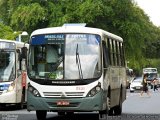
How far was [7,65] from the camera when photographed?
26781 millimetres

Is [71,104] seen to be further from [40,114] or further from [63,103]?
[40,114]

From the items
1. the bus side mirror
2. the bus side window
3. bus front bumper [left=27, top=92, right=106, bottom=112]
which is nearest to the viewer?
bus front bumper [left=27, top=92, right=106, bottom=112]

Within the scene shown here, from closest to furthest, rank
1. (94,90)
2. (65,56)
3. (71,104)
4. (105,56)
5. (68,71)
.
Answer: (71,104)
(94,90)
(68,71)
(65,56)
(105,56)

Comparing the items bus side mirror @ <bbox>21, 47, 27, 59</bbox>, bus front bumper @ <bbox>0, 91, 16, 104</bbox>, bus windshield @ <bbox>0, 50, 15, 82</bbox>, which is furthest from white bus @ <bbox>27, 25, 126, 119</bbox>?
bus front bumper @ <bbox>0, 91, 16, 104</bbox>

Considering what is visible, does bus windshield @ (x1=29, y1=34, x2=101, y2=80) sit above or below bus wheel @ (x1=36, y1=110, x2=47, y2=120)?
above

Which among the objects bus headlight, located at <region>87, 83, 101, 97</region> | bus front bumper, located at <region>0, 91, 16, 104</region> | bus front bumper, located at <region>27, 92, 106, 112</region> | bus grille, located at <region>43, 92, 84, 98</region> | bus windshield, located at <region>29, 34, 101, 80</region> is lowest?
bus front bumper, located at <region>0, 91, 16, 104</region>

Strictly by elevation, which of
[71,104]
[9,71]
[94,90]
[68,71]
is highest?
[68,71]

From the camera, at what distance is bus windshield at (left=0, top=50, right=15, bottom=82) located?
26.7m

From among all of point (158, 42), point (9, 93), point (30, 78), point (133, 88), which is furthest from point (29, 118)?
point (158, 42)

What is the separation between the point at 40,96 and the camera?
18391 millimetres

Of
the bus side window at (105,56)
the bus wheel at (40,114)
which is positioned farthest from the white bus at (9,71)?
the bus side window at (105,56)

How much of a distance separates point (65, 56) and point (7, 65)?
8520mm

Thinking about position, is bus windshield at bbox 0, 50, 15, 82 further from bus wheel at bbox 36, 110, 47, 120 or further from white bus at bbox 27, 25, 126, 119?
white bus at bbox 27, 25, 126, 119

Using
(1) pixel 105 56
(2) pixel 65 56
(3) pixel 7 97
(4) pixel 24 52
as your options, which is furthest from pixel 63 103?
(3) pixel 7 97
